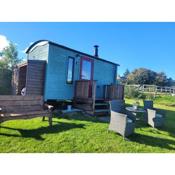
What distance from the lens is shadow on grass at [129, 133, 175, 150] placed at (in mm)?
4362

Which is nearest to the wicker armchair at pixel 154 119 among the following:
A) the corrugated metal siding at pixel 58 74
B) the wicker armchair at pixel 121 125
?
the wicker armchair at pixel 121 125

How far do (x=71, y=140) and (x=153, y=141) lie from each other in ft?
6.76

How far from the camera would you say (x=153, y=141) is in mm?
4629

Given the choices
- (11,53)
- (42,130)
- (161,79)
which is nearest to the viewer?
(42,130)

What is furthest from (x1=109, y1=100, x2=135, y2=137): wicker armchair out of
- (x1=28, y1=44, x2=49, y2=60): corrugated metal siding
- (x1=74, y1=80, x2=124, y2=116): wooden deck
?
(x1=28, y1=44, x2=49, y2=60): corrugated metal siding

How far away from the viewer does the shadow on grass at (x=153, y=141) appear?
4362mm

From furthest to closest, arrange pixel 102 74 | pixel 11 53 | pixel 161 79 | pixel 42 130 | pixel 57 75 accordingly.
Result: pixel 161 79 → pixel 11 53 → pixel 102 74 → pixel 57 75 → pixel 42 130

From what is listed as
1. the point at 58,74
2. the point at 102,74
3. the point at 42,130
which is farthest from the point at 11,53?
the point at 42,130

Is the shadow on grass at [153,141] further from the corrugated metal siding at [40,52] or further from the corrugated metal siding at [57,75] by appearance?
the corrugated metal siding at [40,52]

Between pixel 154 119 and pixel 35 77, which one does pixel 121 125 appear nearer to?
pixel 154 119

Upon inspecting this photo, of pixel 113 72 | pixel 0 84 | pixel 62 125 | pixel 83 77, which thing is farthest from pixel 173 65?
pixel 62 125
